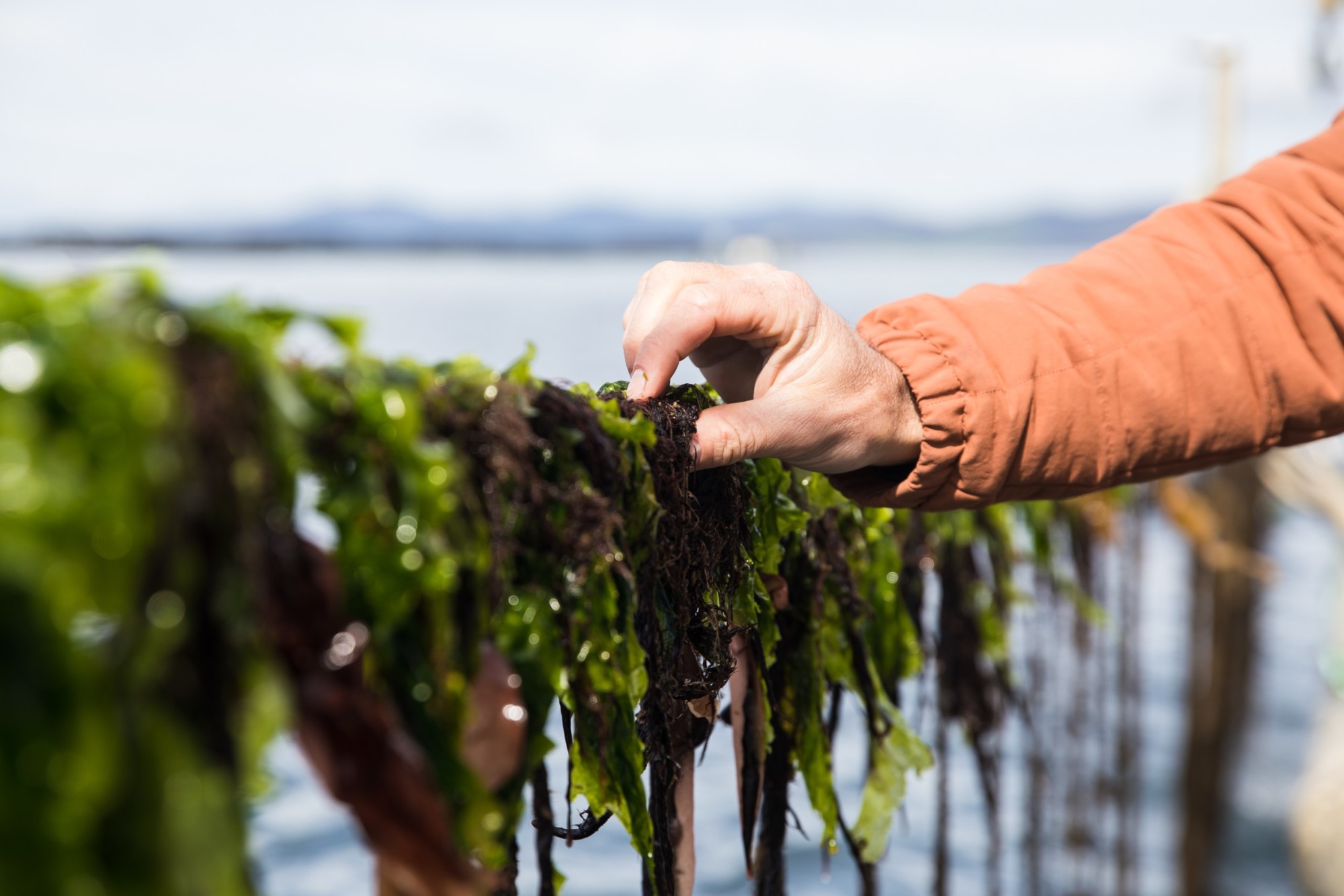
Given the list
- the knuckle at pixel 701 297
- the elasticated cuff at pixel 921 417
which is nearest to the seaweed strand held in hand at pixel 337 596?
the knuckle at pixel 701 297

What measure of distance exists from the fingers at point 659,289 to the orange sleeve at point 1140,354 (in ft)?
0.91

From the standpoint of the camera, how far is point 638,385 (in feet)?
4.61

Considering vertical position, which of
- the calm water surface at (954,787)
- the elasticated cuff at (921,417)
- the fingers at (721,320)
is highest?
the fingers at (721,320)

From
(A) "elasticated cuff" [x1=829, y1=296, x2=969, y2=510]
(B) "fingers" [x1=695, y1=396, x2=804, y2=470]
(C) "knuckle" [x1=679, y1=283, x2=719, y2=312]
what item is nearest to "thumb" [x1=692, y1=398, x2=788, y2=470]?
(B) "fingers" [x1=695, y1=396, x2=804, y2=470]

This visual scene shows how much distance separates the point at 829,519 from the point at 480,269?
254ft

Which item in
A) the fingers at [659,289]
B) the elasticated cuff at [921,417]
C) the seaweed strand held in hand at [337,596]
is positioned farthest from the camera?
the elasticated cuff at [921,417]

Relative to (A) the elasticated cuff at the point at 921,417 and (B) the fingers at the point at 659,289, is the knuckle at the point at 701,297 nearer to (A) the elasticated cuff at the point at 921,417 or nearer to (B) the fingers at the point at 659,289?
(B) the fingers at the point at 659,289

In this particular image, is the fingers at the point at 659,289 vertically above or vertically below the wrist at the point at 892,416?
above

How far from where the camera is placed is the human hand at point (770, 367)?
4.67 ft

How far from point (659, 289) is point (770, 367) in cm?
18

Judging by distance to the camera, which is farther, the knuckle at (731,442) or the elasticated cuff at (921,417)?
A: the elasticated cuff at (921,417)

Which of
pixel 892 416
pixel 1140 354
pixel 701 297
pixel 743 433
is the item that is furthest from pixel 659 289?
pixel 1140 354

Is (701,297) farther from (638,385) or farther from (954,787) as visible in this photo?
(954,787)

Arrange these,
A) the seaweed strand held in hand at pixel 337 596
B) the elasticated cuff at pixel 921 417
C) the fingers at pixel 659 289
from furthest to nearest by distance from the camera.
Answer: the elasticated cuff at pixel 921 417 → the fingers at pixel 659 289 → the seaweed strand held in hand at pixel 337 596
